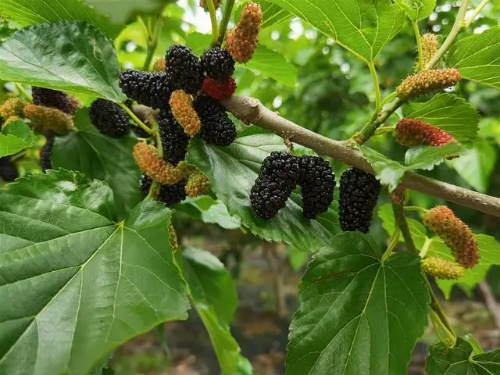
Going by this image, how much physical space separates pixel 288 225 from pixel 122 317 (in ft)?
0.63

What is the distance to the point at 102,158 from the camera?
26.8 inches

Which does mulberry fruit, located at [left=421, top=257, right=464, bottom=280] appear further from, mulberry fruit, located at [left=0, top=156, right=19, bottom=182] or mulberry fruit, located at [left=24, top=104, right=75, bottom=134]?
mulberry fruit, located at [left=0, top=156, right=19, bottom=182]

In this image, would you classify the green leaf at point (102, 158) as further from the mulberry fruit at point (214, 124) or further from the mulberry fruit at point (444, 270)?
the mulberry fruit at point (444, 270)

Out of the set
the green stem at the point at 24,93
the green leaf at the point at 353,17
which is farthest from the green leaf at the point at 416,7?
the green stem at the point at 24,93

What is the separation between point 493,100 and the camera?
5.39ft

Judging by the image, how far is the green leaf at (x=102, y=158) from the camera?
2.17ft

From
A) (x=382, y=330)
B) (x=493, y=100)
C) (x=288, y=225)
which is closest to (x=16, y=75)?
(x=288, y=225)

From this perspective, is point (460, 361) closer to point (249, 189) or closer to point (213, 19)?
point (249, 189)

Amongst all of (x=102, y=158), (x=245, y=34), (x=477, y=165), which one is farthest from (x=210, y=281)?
(x=477, y=165)

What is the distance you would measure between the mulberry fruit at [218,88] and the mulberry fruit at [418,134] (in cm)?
17

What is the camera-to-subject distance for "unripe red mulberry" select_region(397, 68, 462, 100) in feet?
1.52

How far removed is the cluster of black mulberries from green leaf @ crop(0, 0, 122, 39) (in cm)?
28

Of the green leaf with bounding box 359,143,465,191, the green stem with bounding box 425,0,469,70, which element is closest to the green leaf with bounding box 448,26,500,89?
the green stem with bounding box 425,0,469,70

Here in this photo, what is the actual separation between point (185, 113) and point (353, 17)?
0.60 ft
